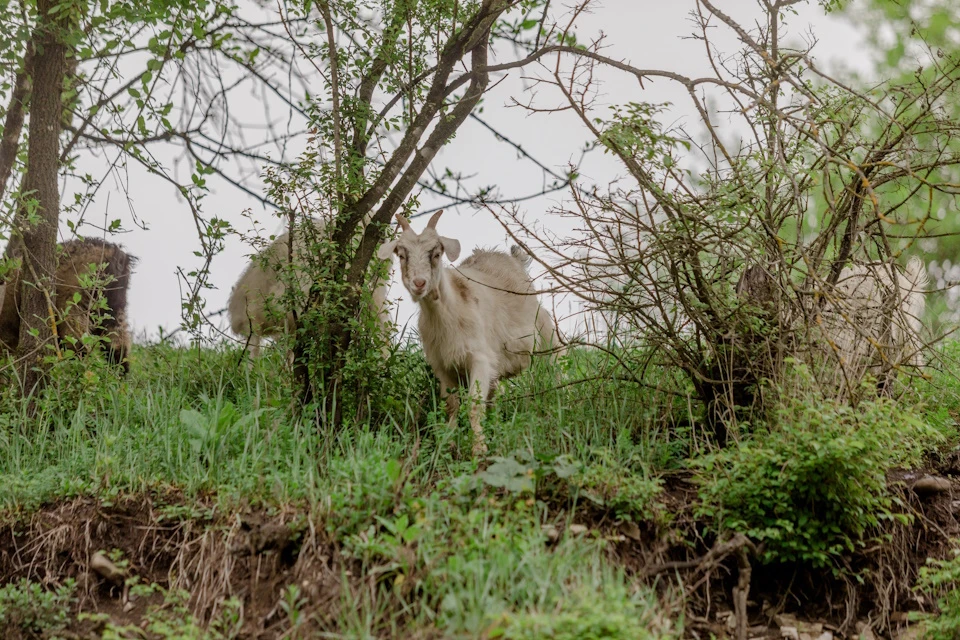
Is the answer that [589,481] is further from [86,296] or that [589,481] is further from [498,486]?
[86,296]

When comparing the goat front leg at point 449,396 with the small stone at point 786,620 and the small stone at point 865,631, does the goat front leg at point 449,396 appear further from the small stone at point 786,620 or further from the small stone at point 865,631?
the small stone at point 865,631

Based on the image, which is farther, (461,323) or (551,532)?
(461,323)

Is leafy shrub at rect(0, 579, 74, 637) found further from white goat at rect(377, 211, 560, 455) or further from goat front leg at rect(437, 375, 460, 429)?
goat front leg at rect(437, 375, 460, 429)

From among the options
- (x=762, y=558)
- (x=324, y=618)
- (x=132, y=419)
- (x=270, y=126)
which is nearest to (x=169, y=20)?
(x=270, y=126)

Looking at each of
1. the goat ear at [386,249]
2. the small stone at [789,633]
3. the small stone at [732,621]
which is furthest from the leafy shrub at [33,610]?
the small stone at [789,633]

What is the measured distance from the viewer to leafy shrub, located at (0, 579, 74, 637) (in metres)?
4.73

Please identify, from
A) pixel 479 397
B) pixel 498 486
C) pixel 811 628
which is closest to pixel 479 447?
pixel 479 397

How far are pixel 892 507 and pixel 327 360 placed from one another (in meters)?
3.64

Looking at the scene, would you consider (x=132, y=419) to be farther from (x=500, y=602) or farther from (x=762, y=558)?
(x=762, y=558)

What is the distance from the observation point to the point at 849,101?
230 inches

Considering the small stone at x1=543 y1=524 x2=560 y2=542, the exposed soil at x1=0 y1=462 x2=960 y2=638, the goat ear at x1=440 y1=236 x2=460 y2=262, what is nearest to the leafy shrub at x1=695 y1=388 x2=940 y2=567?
the exposed soil at x1=0 y1=462 x2=960 y2=638

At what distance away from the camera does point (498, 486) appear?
16.2 feet

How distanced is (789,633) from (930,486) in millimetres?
1551

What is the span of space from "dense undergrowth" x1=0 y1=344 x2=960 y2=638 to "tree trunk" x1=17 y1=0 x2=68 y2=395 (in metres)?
0.50
